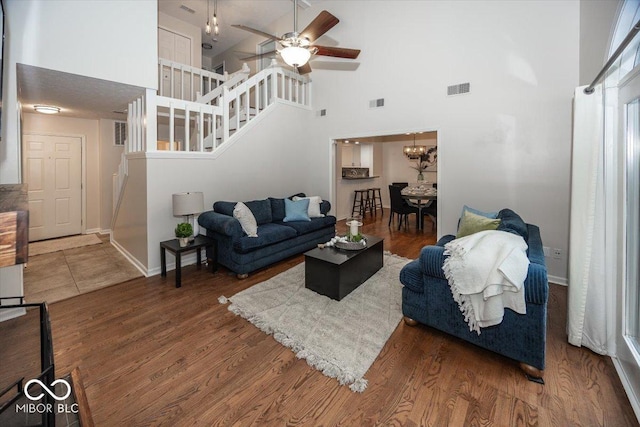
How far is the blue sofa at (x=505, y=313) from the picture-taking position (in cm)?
185

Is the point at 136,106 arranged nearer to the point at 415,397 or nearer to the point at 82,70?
the point at 82,70

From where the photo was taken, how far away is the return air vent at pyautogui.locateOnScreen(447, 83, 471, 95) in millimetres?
4098

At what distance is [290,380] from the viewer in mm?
1923

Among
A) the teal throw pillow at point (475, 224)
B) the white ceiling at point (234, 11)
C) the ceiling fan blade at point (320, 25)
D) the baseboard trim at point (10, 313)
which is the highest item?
the white ceiling at point (234, 11)

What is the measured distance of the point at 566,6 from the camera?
3.31 m

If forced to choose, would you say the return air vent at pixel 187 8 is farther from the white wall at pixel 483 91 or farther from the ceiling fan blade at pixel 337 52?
the ceiling fan blade at pixel 337 52

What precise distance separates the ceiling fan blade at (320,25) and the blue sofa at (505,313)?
290cm

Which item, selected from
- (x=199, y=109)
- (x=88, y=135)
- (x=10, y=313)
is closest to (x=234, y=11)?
(x=199, y=109)

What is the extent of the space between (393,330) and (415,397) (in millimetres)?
716

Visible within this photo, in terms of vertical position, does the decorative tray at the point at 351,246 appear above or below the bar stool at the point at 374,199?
below

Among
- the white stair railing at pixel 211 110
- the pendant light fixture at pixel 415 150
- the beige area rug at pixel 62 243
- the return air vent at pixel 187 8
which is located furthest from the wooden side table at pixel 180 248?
the pendant light fixture at pixel 415 150

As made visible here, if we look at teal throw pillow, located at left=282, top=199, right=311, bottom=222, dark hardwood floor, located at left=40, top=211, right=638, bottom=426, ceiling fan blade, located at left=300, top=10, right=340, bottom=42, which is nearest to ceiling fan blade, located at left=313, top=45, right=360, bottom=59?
ceiling fan blade, located at left=300, top=10, right=340, bottom=42

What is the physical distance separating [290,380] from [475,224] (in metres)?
2.30

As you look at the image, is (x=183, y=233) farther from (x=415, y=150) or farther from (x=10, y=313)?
(x=415, y=150)
